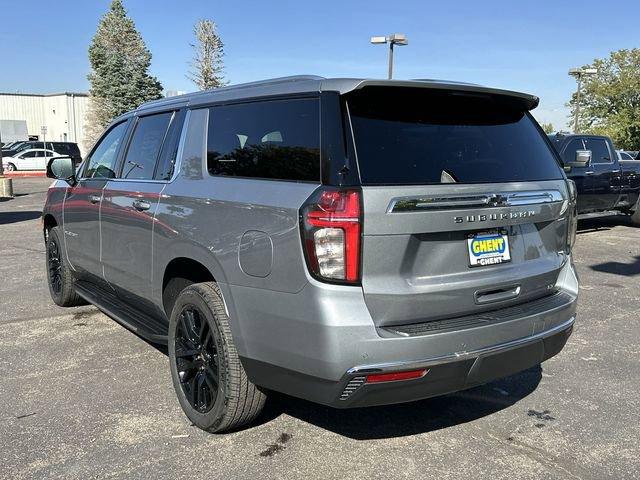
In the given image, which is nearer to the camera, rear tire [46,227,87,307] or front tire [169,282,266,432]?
front tire [169,282,266,432]

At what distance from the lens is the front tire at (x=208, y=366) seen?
2992mm

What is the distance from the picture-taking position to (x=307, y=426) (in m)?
3.37

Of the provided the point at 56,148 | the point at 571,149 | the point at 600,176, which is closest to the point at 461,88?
the point at 571,149

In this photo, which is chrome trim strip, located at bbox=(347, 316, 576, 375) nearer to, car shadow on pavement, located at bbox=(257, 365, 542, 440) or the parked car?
car shadow on pavement, located at bbox=(257, 365, 542, 440)

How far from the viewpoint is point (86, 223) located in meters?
4.78

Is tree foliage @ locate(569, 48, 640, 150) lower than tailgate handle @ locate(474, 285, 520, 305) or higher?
higher

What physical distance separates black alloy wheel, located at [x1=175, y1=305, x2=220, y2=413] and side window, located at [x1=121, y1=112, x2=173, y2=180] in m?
1.08

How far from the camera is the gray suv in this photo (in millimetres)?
2518

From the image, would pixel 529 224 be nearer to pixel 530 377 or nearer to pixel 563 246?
pixel 563 246

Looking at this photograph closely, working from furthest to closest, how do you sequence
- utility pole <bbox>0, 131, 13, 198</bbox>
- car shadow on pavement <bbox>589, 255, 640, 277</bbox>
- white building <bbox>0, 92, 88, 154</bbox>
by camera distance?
white building <bbox>0, 92, 88, 154</bbox>
utility pole <bbox>0, 131, 13, 198</bbox>
car shadow on pavement <bbox>589, 255, 640, 277</bbox>

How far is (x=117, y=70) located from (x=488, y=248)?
43.2 meters

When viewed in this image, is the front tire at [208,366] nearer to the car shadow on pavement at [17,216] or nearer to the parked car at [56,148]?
the car shadow on pavement at [17,216]

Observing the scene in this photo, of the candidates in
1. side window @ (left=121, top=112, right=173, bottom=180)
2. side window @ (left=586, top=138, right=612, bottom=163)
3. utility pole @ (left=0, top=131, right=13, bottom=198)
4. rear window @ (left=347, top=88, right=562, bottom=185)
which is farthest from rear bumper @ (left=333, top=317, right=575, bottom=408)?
utility pole @ (left=0, top=131, right=13, bottom=198)

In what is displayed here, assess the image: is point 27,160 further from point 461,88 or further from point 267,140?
point 461,88
